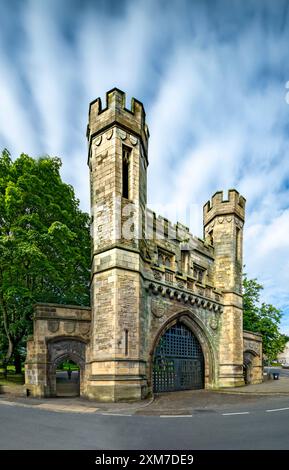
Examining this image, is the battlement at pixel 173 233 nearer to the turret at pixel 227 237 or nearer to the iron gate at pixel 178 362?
the turret at pixel 227 237

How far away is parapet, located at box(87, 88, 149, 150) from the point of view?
15.9m

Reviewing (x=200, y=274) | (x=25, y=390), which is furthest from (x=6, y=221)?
(x=200, y=274)

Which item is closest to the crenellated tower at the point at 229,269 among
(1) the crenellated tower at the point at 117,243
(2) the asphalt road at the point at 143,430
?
(1) the crenellated tower at the point at 117,243

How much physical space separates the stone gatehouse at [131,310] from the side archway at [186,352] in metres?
0.05

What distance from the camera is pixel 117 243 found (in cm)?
1443

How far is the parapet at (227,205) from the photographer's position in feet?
77.0

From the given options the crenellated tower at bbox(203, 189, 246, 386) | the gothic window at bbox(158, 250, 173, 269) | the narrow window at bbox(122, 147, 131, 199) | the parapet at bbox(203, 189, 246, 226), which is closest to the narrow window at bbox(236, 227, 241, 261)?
the crenellated tower at bbox(203, 189, 246, 386)

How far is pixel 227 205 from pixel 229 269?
4.41 m

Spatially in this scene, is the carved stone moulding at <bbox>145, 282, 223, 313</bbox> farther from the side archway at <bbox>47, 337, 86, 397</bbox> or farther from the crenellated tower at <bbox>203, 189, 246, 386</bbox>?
the side archway at <bbox>47, 337, 86, 397</bbox>

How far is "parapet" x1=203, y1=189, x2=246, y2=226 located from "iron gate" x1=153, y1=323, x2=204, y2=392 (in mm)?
8655

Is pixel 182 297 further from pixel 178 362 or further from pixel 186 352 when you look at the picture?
pixel 178 362

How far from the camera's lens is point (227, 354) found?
69.3 feet

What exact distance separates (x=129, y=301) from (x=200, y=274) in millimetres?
9565
